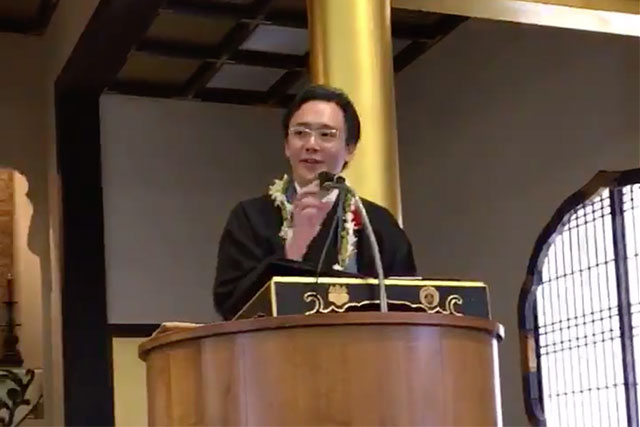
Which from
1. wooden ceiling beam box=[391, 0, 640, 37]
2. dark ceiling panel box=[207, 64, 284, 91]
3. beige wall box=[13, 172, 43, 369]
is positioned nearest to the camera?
wooden ceiling beam box=[391, 0, 640, 37]

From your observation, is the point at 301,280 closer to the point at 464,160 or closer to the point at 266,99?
the point at 464,160

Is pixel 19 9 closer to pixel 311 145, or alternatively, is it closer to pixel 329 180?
pixel 311 145

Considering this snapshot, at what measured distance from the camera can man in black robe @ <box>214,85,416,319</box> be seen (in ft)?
7.27

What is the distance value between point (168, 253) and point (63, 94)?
127cm

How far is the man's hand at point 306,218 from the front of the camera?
7.34 ft

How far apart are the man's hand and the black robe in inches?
0.4

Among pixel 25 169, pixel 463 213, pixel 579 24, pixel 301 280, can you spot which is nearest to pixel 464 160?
pixel 463 213

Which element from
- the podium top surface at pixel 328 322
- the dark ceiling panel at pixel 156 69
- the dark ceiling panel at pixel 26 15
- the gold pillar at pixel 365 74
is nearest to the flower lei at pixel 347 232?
the podium top surface at pixel 328 322

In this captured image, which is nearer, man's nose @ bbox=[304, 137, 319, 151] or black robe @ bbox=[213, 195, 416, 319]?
black robe @ bbox=[213, 195, 416, 319]

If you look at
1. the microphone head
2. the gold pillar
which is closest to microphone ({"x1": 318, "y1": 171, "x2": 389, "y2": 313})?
the microphone head

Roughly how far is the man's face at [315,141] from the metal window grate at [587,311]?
3567 millimetres

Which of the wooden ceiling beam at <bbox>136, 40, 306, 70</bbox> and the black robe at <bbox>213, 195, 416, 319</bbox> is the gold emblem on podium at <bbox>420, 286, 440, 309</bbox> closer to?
the black robe at <bbox>213, 195, 416, 319</bbox>

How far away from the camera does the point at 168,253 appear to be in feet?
23.4

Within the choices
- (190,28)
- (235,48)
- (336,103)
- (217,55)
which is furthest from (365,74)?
(217,55)
